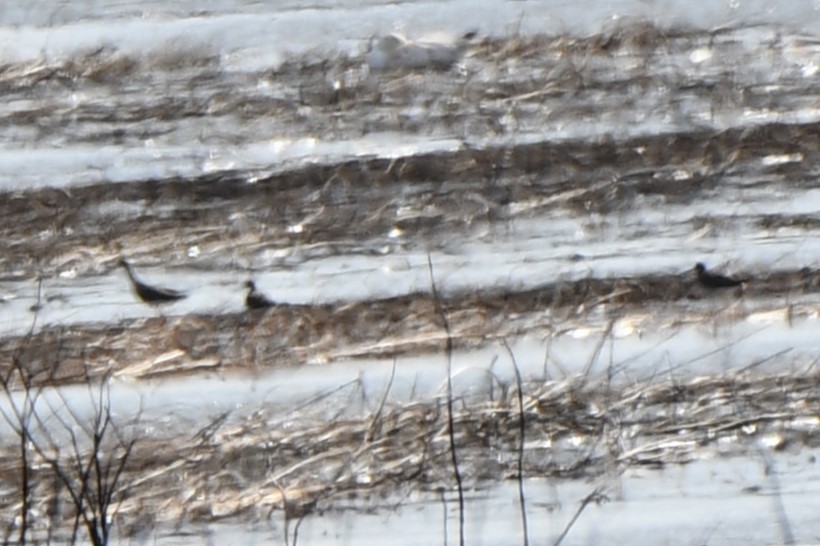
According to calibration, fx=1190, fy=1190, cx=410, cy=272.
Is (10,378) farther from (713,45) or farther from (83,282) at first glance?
(713,45)

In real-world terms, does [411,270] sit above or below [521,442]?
above

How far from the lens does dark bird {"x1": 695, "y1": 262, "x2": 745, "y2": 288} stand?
2732 millimetres

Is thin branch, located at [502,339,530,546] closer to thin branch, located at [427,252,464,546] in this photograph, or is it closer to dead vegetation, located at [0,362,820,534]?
dead vegetation, located at [0,362,820,534]

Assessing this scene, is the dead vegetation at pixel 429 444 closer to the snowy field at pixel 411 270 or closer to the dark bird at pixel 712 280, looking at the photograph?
the snowy field at pixel 411 270

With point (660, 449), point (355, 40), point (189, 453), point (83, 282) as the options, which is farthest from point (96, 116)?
point (660, 449)

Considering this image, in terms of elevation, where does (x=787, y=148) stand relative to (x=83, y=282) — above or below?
above

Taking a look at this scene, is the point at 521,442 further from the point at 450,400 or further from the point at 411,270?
the point at 411,270

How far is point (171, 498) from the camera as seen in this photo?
2.74 m

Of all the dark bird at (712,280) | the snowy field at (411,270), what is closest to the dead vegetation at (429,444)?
the snowy field at (411,270)

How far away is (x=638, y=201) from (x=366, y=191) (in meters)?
0.63

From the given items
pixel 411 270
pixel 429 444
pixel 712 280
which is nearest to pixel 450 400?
pixel 429 444

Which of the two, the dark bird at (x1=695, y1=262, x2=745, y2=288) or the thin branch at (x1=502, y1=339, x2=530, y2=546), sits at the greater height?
the dark bird at (x1=695, y1=262, x2=745, y2=288)

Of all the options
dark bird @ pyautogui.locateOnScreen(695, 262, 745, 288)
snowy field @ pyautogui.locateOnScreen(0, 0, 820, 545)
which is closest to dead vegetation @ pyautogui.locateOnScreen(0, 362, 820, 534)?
snowy field @ pyautogui.locateOnScreen(0, 0, 820, 545)

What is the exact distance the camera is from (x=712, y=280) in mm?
2738
